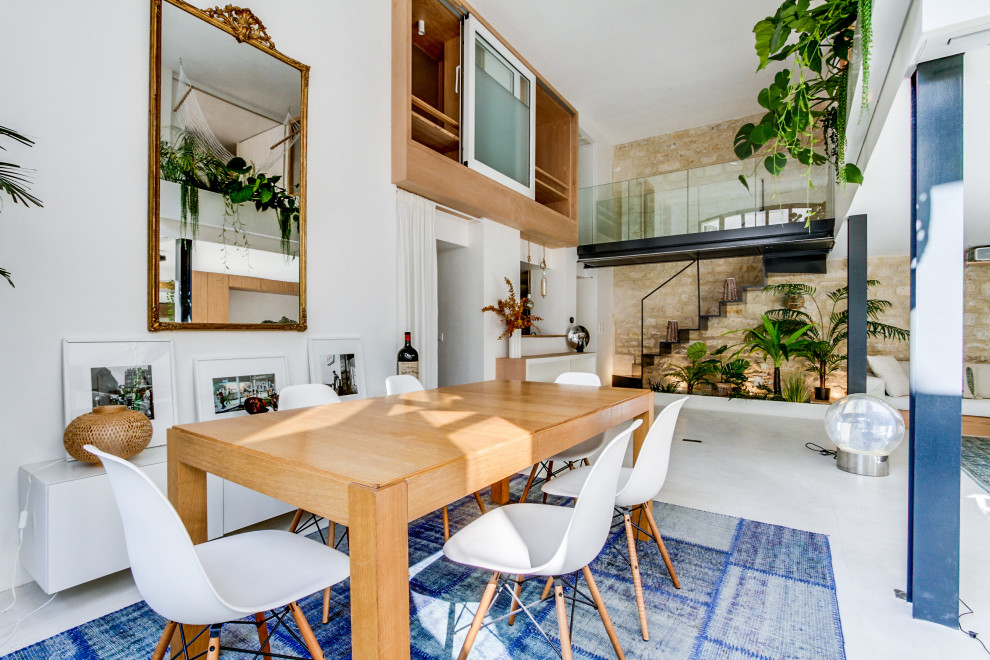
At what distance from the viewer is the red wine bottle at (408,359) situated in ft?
12.3

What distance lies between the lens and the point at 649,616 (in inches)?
69.7

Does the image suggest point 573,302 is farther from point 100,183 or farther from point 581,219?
point 100,183

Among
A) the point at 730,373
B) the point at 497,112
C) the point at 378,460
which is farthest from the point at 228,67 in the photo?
the point at 730,373

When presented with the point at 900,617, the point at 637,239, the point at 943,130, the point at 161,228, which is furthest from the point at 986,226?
the point at 161,228

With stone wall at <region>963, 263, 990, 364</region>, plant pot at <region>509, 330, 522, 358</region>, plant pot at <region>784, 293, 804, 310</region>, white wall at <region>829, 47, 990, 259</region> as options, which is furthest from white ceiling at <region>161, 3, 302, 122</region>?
stone wall at <region>963, 263, 990, 364</region>

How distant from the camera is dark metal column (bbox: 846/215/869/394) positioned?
364 cm

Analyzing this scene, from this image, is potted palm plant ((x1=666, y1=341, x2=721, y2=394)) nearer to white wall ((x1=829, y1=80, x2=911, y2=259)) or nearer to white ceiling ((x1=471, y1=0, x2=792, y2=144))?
white wall ((x1=829, y1=80, x2=911, y2=259))

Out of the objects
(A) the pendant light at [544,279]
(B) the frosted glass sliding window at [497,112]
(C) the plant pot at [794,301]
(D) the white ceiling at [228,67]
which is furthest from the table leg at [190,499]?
(C) the plant pot at [794,301]

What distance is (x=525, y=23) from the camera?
4977 millimetres

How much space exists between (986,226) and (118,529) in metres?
7.05

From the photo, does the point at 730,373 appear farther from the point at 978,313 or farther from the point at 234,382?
the point at 234,382

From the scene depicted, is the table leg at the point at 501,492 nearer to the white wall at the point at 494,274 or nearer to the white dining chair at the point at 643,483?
the white dining chair at the point at 643,483

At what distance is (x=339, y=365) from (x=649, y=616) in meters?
2.51

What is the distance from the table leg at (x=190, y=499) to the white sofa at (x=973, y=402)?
6215mm
